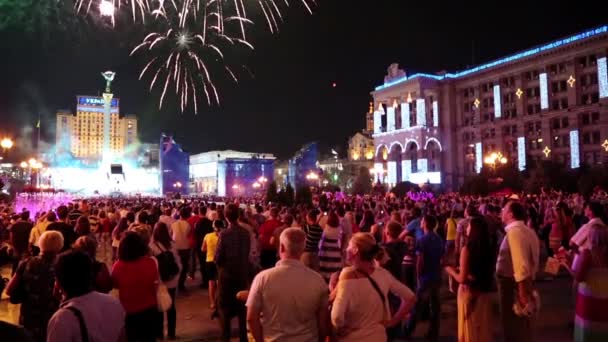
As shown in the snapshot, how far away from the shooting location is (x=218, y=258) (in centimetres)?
683

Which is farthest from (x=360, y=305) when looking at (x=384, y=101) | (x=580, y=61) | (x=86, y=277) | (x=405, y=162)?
(x=384, y=101)

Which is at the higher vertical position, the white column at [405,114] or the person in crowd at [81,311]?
the white column at [405,114]

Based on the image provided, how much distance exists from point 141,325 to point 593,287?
4.94m

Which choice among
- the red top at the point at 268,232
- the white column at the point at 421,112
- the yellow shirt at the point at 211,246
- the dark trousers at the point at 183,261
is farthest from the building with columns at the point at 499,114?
the yellow shirt at the point at 211,246

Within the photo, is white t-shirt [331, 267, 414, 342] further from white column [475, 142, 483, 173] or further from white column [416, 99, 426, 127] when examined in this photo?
white column [416, 99, 426, 127]

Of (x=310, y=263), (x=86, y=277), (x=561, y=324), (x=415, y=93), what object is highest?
(x=415, y=93)

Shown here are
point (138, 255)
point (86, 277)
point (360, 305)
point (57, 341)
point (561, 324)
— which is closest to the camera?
point (57, 341)

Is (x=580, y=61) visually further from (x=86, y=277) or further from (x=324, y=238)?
(x=86, y=277)

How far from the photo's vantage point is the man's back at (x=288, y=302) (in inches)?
142

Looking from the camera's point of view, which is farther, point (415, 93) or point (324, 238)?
point (415, 93)

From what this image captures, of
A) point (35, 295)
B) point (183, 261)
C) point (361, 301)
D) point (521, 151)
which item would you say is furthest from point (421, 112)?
point (361, 301)

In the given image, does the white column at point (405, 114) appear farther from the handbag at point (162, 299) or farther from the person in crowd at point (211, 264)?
the handbag at point (162, 299)

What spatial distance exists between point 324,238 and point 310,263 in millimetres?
1554

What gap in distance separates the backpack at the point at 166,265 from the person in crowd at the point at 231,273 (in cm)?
61
